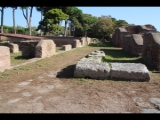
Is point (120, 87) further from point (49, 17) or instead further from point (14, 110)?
point (49, 17)

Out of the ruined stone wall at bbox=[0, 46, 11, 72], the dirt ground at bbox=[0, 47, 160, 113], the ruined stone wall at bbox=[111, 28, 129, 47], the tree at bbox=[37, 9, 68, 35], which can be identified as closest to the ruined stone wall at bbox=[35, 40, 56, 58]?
the ruined stone wall at bbox=[0, 46, 11, 72]

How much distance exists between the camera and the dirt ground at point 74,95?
3.57 m

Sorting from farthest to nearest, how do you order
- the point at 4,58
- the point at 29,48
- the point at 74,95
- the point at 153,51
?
the point at 29,48, the point at 153,51, the point at 4,58, the point at 74,95

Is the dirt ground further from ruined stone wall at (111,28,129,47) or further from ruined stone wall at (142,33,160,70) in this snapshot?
ruined stone wall at (111,28,129,47)

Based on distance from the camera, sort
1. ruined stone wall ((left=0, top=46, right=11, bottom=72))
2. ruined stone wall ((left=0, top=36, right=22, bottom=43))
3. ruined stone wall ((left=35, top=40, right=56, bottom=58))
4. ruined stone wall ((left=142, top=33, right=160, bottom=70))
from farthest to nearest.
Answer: ruined stone wall ((left=0, top=36, right=22, bottom=43)) < ruined stone wall ((left=35, top=40, right=56, bottom=58)) < ruined stone wall ((left=142, top=33, right=160, bottom=70)) < ruined stone wall ((left=0, top=46, right=11, bottom=72))

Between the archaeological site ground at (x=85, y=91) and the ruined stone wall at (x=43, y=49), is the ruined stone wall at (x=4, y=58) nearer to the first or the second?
the archaeological site ground at (x=85, y=91)

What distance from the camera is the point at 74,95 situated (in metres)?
4.36

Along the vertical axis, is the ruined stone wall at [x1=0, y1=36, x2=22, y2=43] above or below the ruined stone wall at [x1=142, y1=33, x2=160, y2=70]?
above

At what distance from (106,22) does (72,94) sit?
3339cm

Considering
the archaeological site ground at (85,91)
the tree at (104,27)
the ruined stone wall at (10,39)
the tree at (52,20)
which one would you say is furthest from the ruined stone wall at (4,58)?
the tree at (104,27)

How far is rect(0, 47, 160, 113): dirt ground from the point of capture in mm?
3574

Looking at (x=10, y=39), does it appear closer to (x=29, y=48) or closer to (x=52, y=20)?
(x=52, y=20)

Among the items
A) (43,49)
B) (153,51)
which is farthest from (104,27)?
(153,51)

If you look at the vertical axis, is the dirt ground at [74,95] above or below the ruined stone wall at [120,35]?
below
